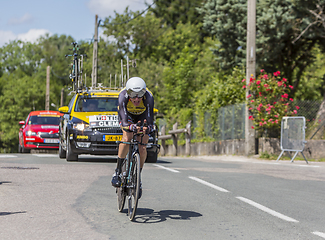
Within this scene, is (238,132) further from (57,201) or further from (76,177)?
(57,201)

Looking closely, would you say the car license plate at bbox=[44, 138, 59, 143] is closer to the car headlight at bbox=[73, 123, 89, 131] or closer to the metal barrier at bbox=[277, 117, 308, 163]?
the car headlight at bbox=[73, 123, 89, 131]

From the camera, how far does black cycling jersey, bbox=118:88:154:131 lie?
243 inches

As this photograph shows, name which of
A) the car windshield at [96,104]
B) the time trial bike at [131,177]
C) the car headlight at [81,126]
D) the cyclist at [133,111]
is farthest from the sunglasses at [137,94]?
the car windshield at [96,104]

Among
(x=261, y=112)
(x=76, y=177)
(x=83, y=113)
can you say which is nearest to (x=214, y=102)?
(x=261, y=112)

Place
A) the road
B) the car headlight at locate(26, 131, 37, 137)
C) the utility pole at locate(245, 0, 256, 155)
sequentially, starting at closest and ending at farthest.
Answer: the road, the utility pole at locate(245, 0, 256, 155), the car headlight at locate(26, 131, 37, 137)

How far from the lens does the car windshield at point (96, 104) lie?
45.3ft

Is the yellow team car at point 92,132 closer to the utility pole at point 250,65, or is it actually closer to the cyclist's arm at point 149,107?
the cyclist's arm at point 149,107

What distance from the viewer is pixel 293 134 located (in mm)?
17281

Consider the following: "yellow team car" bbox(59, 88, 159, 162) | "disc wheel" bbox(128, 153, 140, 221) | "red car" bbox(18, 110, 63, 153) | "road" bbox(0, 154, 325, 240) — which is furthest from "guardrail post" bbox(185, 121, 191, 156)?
"disc wheel" bbox(128, 153, 140, 221)

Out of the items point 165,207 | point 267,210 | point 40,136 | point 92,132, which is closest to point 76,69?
point 40,136

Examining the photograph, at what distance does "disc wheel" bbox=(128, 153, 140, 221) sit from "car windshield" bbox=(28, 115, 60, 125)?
15.9 meters

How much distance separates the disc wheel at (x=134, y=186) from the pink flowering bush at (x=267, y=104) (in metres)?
13.7

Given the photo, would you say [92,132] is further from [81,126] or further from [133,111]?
[133,111]

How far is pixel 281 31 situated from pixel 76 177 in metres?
16.1
